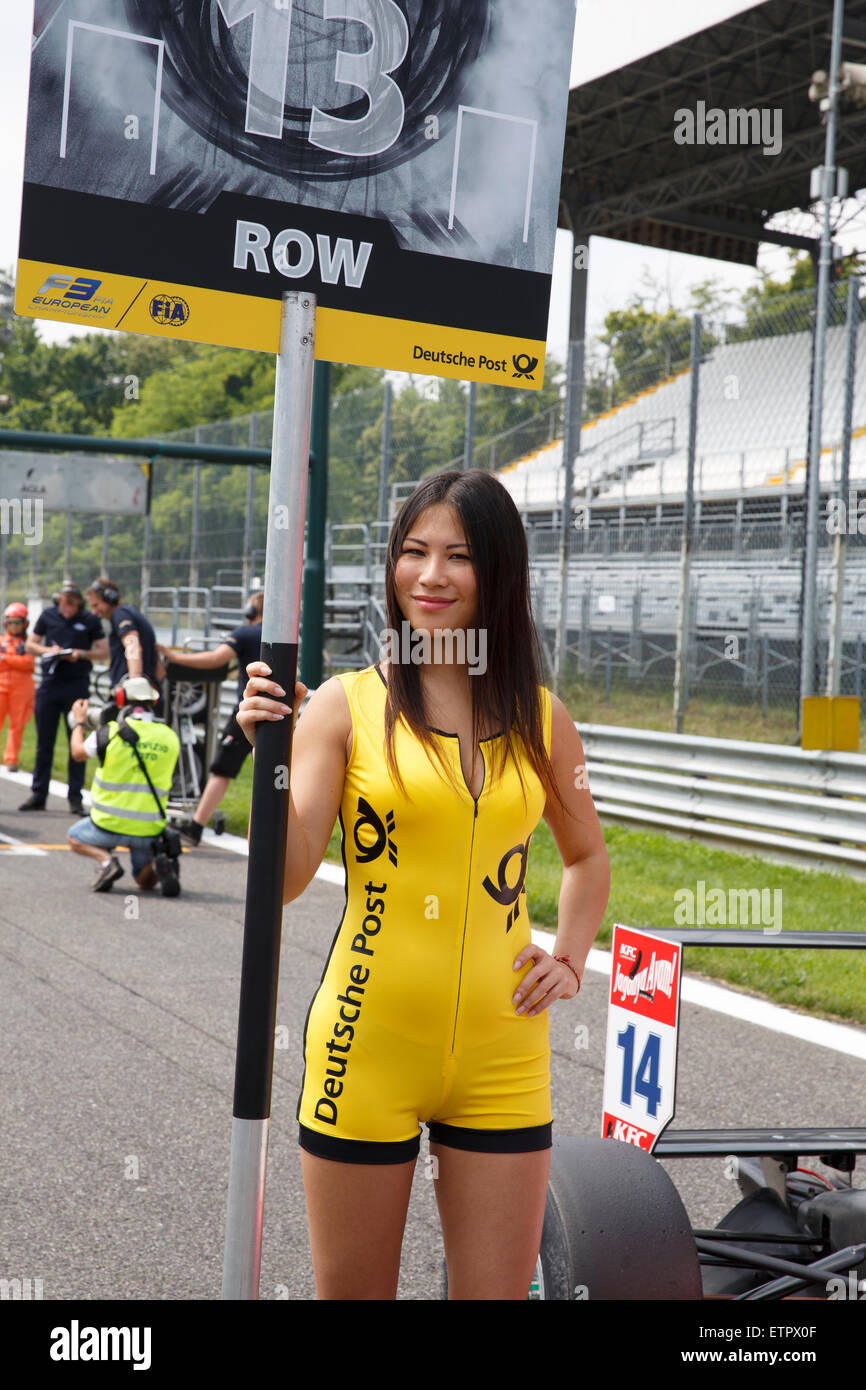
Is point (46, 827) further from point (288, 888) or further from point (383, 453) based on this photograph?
point (288, 888)

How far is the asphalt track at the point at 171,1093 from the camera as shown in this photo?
3.94 meters

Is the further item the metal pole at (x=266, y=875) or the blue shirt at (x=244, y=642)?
the blue shirt at (x=244, y=642)

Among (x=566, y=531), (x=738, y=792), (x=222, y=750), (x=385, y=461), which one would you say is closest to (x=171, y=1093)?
(x=222, y=750)

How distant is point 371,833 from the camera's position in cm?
238

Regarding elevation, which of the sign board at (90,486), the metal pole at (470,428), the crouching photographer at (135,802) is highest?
the metal pole at (470,428)

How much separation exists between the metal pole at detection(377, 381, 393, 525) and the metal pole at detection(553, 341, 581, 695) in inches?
122

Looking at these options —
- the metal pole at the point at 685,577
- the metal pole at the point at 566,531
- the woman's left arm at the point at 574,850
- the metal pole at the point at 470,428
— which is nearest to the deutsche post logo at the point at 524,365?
the woman's left arm at the point at 574,850

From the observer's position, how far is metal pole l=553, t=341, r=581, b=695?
14.6 meters

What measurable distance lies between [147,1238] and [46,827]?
28.1 feet

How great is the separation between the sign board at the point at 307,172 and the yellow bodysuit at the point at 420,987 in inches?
28.9

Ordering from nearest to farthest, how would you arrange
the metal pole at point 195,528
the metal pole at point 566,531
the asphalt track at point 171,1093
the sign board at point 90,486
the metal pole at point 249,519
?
the asphalt track at point 171,1093
the metal pole at point 566,531
the sign board at point 90,486
the metal pole at point 249,519
the metal pole at point 195,528

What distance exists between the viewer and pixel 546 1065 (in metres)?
2.44

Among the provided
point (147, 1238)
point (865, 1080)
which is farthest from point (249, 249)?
point (865, 1080)

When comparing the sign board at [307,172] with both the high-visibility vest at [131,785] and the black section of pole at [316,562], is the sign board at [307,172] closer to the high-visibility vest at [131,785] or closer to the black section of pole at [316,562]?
the high-visibility vest at [131,785]
